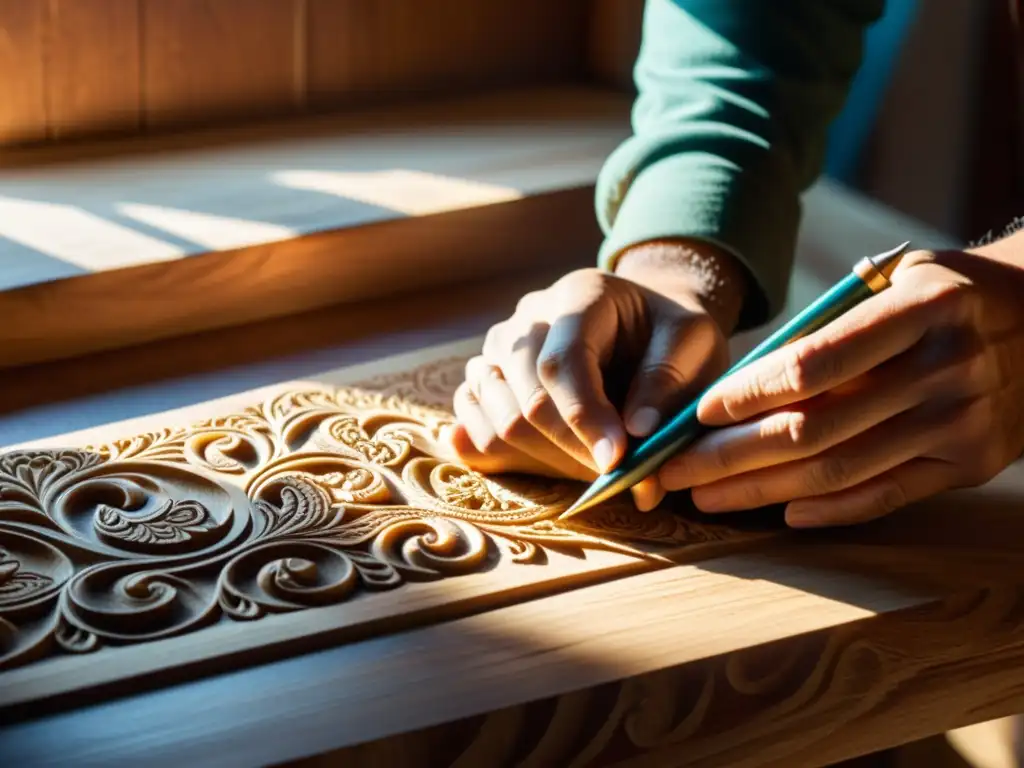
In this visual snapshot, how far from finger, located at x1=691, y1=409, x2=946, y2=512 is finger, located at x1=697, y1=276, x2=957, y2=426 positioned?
5cm

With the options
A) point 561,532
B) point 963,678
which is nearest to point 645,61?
point 561,532

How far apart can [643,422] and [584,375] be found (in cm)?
Result: 6

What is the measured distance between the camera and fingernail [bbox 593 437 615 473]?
984mm

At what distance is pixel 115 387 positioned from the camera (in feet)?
3.90

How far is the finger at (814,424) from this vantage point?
0.98 metres

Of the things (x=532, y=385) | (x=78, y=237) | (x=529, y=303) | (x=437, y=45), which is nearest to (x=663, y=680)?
(x=532, y=385)

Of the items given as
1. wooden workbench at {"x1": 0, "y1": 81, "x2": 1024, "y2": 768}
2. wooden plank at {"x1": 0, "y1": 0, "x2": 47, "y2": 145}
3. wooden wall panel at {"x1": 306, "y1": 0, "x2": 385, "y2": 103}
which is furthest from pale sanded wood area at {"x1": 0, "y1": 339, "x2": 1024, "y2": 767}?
wooden wall panel at {"x1": 306, "y1": 0, "x2": 385, "y2": 103}

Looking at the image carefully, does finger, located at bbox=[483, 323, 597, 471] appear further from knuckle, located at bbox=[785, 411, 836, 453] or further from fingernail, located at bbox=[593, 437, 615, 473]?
knuckle, located at bbox=[785, 411, 836, 453]

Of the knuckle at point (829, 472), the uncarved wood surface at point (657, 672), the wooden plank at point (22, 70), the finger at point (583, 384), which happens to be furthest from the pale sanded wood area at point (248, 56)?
the knuckle at point (829, 472)

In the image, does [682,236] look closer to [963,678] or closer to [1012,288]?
[1012,288]

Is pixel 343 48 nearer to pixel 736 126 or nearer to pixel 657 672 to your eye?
pixel 736 126

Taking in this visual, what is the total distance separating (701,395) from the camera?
102 centimetres

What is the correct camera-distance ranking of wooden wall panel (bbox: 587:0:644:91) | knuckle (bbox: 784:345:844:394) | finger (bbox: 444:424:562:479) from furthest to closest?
wooden wall panel (bbox: 587:0:644:91)
finger (bbox: 444:424:562:479)
knuckle (bbox: 784:345:844:394)

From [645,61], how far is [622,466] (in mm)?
586
